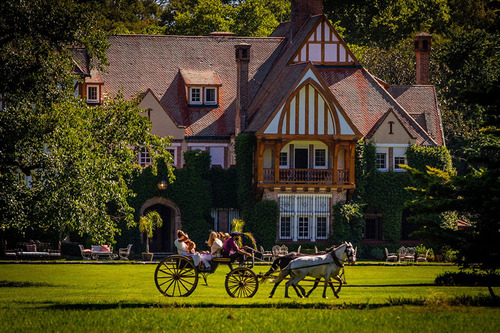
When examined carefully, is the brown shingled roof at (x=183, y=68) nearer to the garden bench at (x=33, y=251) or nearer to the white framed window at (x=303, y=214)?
the white framed window at (x=303, y=214)

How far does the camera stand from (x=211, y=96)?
59.5 m

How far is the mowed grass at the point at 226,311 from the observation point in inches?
883

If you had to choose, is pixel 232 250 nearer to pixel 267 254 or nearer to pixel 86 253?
pixel 267 254

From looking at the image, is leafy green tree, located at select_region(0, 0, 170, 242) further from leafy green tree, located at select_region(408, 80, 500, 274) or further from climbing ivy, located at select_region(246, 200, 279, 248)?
climbing ivy, located at select_region(246, 200, 279, 248)

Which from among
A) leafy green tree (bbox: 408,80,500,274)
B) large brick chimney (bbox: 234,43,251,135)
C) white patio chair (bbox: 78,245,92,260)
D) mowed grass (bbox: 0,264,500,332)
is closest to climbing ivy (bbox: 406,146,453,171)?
large brick chimney (bbox: 234,43,251,135)

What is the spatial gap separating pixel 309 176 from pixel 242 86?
6179 millimetres

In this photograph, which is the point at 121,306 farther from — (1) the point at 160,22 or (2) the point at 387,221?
(1) the point at 160,22

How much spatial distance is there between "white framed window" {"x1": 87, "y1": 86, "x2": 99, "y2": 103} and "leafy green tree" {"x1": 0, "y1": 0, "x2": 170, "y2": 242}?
845 inches

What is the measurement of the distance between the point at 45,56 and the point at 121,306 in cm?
1116

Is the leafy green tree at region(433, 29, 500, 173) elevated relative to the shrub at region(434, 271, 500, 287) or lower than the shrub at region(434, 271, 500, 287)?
elevated

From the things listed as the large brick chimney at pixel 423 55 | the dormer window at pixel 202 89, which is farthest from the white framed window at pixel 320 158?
the large brick chimney at pixel 423 55

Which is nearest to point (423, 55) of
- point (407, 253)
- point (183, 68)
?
point (183, 68)

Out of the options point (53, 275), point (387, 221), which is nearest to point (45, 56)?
point (53, 275)

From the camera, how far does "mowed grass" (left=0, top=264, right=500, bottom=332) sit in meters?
22.4
